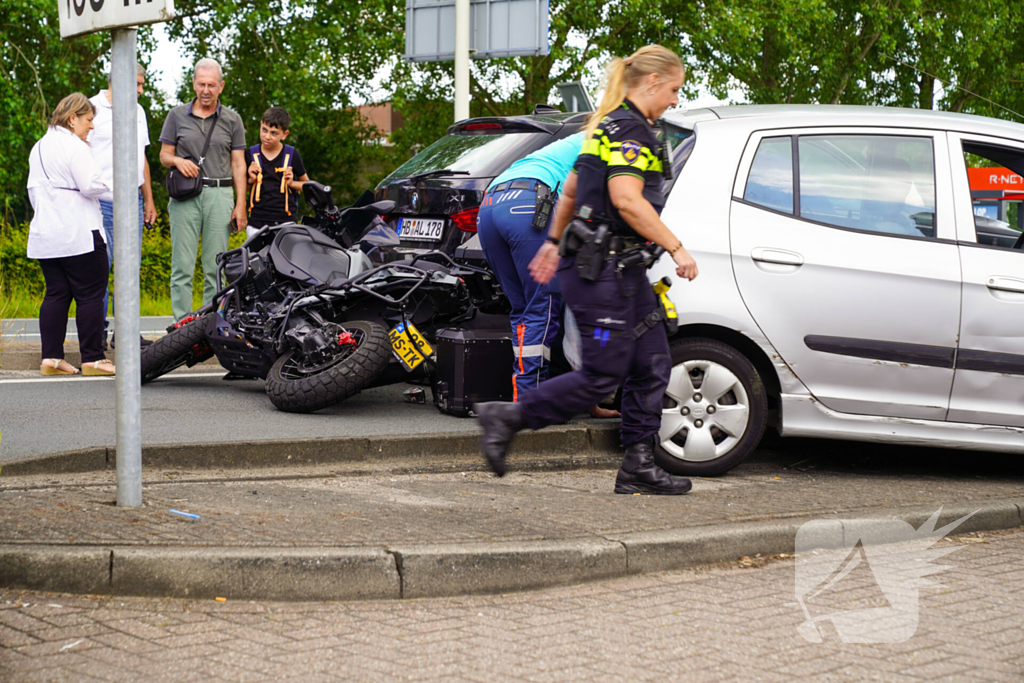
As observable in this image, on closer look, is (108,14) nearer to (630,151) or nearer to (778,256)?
(630,151)

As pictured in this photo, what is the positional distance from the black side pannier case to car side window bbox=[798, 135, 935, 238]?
1.80 m

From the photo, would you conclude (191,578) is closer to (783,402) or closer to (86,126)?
(783,402)

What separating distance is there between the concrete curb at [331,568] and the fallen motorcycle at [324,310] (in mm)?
2659

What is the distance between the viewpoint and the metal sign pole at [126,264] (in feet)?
14.3

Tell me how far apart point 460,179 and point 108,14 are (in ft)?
10.8

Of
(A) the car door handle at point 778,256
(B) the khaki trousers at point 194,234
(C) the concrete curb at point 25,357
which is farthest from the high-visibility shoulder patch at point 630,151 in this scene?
(B) the khaki trousers at point 194,234

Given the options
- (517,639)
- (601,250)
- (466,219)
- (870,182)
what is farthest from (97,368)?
(517,639)

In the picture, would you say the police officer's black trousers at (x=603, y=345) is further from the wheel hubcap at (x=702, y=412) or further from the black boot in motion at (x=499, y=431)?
the wheel hubcap at (x=702, y=412)

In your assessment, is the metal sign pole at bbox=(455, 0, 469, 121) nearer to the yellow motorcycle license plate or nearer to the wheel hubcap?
the yellow motorcycle license plate

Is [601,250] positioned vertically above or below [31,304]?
above

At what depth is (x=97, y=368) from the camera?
8.29 metres

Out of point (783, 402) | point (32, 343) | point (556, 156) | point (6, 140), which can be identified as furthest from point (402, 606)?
point (6, 140)

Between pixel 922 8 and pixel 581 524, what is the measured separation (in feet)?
92.4

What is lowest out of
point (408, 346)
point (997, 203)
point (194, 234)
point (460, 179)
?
point (408, 346)
